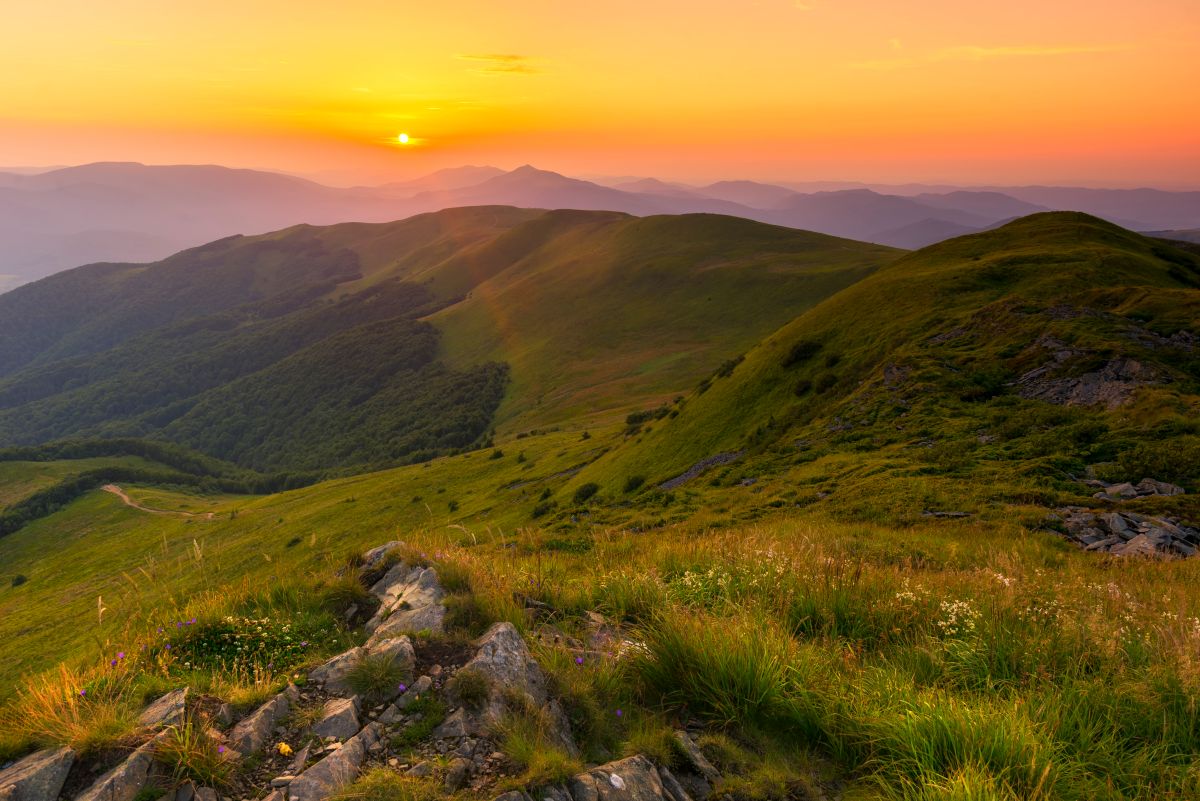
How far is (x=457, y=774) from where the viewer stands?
4.16m

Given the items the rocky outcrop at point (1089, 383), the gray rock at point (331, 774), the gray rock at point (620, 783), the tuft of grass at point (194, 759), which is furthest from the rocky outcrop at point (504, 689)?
the rocky outcrop at point (1089, 383)

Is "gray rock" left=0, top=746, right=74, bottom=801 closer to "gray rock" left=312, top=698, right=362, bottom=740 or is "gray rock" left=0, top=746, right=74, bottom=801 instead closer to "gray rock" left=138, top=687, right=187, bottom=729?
"gray rock" left=138, top=687, right=187, bottom=729

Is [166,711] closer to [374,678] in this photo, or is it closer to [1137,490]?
[374,678]

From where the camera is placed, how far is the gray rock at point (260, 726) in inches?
174

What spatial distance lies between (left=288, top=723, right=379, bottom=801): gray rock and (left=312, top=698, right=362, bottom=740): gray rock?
22 centimetres

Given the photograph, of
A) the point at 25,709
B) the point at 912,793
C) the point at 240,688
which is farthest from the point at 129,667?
the point at 912,793

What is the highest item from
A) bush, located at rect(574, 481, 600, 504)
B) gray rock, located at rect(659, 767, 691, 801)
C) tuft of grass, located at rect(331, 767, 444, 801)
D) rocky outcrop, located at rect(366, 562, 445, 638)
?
tuft of grass, located at rect(331, 767, 444, 801)

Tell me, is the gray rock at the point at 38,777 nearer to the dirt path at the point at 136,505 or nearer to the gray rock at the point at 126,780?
the gray rock at the point at 126,780

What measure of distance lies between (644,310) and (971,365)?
99.2 metres

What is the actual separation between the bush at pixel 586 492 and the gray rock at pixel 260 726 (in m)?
29.9

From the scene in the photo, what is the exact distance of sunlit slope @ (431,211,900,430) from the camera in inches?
3620

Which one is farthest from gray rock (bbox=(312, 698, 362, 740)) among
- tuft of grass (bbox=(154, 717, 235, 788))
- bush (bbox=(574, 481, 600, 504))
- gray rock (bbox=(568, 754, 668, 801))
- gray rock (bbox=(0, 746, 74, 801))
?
bush (bbox=(574, 481, 600, 504))

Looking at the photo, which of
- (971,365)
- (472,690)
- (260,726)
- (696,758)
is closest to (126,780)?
(260,726)

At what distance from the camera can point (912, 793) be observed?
146 inches
